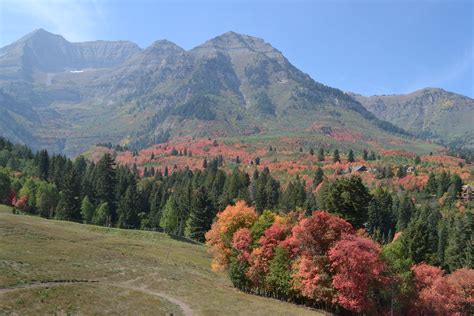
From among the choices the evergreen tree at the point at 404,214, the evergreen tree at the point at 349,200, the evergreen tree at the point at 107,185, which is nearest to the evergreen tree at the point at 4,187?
the evergreen tree at the point at 107,185

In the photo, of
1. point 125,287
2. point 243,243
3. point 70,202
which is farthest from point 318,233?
point 70,202

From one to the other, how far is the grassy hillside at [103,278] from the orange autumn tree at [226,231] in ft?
11.4

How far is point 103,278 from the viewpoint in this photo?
58688 mm

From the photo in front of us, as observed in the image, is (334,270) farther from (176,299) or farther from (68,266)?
(68,266)

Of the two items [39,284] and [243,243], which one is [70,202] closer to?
[243,243]

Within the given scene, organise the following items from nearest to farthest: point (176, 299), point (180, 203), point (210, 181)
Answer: point (176, 299) < point (180, 203) < point (210, 181)

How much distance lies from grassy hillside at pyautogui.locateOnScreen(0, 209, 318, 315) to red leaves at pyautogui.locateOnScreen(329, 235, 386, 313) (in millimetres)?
5364

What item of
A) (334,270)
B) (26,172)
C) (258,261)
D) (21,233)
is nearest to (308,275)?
(334,270)

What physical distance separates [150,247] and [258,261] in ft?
91.5

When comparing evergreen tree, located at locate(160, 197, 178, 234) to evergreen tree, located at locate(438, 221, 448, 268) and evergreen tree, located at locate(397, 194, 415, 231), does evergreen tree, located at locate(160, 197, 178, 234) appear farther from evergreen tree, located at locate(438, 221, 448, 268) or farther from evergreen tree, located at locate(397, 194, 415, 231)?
evergreen tree, located at locate(397, 194, 415, 231)

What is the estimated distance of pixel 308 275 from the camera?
62.3 meters

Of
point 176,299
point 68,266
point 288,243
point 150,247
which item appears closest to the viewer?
point 176,299

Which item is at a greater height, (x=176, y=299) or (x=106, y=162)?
(x=106, y=162)

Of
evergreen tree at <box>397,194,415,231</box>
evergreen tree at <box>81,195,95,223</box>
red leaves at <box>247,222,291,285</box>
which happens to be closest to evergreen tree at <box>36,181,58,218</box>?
evergreen tree at <box>81,195,95,223</box>
